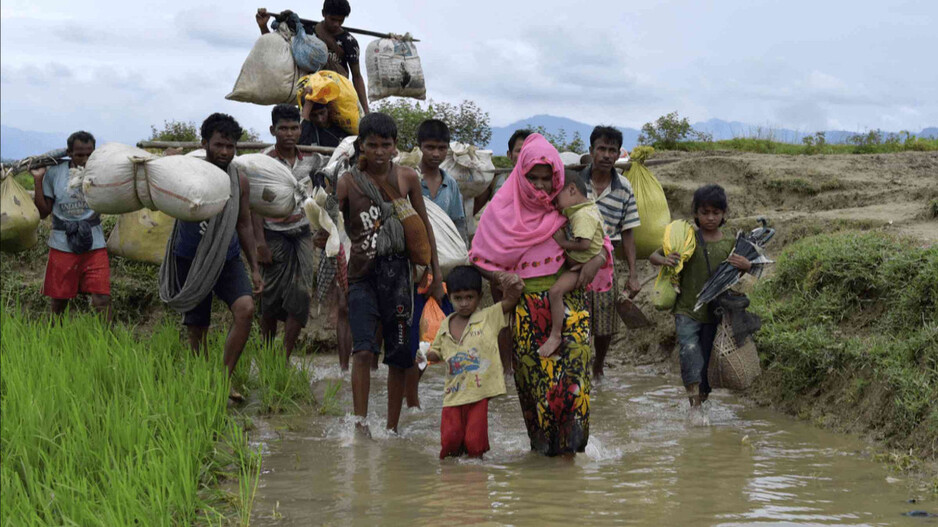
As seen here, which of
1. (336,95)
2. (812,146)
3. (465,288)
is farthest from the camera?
(812,146)

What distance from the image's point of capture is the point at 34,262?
952cm

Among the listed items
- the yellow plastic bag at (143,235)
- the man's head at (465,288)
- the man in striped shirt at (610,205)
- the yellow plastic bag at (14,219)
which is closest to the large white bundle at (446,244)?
the man's head at (465,288)

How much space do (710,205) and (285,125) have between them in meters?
2.93

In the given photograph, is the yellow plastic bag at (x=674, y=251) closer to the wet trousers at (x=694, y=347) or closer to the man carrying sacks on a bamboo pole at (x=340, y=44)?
the wet trousers at (x=694, y=347)

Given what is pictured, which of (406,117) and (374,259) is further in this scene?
(406,117)

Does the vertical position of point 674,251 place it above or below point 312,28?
below

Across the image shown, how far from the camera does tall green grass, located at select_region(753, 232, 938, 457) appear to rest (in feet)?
17.1

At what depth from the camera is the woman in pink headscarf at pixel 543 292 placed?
4633 mm

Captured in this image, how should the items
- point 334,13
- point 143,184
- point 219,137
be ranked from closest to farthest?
point 143,184, point 219,137, point 334,13

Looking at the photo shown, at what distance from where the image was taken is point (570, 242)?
4.64m

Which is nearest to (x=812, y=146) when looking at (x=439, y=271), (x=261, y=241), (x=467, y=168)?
(x=467, y=168)

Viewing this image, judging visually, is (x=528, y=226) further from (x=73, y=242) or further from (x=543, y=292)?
(x=73, y=242)

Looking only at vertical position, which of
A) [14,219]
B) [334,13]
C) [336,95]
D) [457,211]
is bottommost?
[14,219]

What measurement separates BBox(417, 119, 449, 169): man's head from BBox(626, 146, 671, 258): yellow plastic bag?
156 cm
